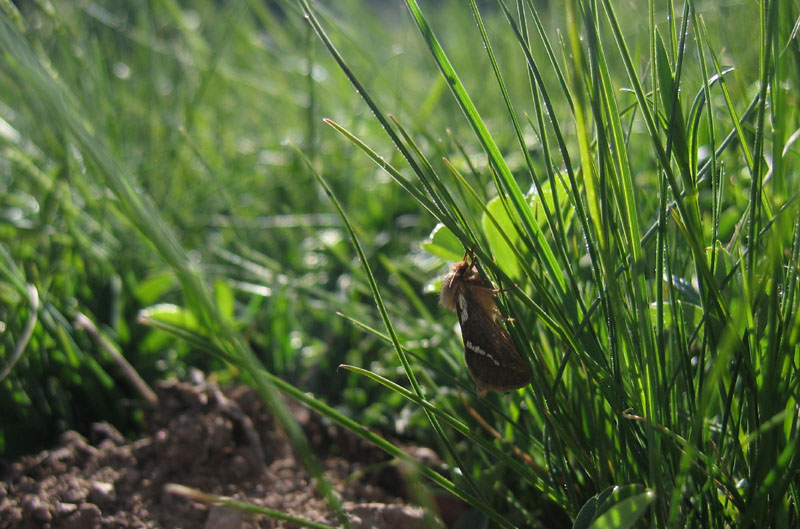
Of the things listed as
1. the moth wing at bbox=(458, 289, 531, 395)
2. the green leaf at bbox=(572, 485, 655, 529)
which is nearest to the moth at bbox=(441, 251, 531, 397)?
the moth wing at bbox=(458, 289, 531, 395)

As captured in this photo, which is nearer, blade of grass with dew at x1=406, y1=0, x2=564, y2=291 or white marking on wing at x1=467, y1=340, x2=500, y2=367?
blade of grass with dew at x1=406, y1=0, x2=564, y2=291

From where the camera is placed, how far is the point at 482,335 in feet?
3.42

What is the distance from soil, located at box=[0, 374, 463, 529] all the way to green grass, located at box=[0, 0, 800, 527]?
0.35 ft

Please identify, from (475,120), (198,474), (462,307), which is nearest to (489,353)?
(462,307)

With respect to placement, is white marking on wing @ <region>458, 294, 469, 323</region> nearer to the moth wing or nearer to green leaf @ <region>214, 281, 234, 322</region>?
the moth wing

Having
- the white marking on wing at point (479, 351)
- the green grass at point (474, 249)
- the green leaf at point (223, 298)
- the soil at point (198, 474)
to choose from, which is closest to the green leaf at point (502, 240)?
the green grass at point (474, 249)

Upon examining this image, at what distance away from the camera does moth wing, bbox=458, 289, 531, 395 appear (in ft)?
3.18

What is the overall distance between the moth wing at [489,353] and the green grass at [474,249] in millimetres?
34

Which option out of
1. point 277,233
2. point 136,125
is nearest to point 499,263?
point 277,233

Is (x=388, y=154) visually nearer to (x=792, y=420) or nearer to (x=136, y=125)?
(x=136, y=125)

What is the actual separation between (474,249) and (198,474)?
0.75m

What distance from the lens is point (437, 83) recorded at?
2174mm

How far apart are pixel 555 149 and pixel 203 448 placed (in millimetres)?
1238

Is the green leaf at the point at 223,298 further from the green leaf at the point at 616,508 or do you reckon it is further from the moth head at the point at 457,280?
the green leaf at the point at 616,508
